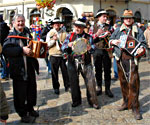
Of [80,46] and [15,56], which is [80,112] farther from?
[15,56]

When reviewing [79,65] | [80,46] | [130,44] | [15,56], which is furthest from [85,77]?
[15,56]

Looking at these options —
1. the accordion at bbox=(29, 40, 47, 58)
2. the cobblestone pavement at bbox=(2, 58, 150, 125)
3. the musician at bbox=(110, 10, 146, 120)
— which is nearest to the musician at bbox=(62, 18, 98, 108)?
the cobblestone pavement at bbox=(2, 58, 150, 125)

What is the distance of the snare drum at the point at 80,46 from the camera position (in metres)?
4.69

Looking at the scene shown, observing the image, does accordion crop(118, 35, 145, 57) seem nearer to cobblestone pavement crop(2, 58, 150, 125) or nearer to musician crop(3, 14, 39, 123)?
cobblestone pavement crop(2, 58, 150, 125)

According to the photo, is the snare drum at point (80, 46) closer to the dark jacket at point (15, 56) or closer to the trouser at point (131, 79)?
the trouser at point (131, 79)

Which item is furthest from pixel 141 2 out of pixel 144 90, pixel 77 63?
pixel 77 63

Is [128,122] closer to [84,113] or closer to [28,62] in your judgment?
[84,113]

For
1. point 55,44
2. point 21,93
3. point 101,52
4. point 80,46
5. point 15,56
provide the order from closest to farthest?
1. point 15,56
2. point 21,93
3. point 80,46
4. point 101,52
5. point 55,44

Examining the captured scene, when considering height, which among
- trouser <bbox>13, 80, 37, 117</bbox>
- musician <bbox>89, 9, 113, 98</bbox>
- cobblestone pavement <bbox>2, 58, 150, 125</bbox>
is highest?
musician <bbox>89, 9, 113, 98</bbox>

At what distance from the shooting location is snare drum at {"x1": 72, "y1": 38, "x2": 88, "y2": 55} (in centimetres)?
469

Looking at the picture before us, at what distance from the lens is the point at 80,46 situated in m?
4.69

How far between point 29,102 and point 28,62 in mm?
826

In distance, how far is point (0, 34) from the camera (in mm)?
6586

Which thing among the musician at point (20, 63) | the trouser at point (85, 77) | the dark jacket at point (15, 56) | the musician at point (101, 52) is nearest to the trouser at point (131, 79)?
the trouser at point (85, 77)
